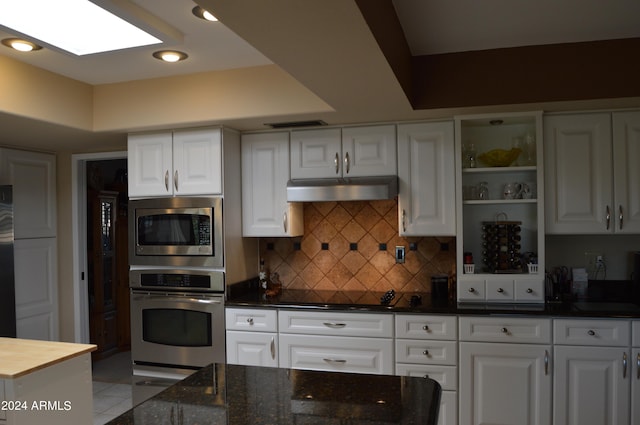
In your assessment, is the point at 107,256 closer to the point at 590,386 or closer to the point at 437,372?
the point at 437,372

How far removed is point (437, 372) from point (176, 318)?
1.85 m

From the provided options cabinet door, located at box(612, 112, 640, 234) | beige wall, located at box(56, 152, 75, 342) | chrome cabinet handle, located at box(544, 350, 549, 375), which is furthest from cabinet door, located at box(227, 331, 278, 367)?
cabinet door, located at box(612, 112, 640, 234)

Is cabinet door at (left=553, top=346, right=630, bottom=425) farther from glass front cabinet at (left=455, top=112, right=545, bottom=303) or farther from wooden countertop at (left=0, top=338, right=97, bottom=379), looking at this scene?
wooden countertop at (left=0, top=338, right=97, bottom=379)

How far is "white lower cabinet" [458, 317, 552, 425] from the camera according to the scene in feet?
9.77

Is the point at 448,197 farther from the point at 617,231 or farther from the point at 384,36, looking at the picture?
the point at 384,36

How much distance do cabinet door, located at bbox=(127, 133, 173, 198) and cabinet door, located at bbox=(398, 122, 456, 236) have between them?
65.0 inches

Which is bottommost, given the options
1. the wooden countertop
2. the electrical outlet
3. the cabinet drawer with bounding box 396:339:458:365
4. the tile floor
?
the tile floor

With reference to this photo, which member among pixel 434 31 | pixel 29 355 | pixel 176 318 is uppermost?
pixel 434 31

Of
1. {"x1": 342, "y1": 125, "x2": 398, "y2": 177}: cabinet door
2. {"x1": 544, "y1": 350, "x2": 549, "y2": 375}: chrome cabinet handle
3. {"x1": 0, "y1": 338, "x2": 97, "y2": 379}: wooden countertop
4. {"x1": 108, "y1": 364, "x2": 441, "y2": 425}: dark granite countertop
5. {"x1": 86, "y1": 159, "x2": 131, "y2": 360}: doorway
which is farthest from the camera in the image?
{"x1": 86, "y1": 159, "x2": 131, "y2": 360}: doorway

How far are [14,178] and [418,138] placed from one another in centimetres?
326

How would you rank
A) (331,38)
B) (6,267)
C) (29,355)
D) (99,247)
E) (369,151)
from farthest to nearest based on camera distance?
(99,247), (6,267), (369,151), (29,355), (331,38)

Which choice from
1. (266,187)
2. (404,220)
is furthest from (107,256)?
(404,220)

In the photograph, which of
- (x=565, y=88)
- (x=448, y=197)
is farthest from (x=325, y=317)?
(x=565, y=88)

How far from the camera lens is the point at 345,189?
3.34 metres
